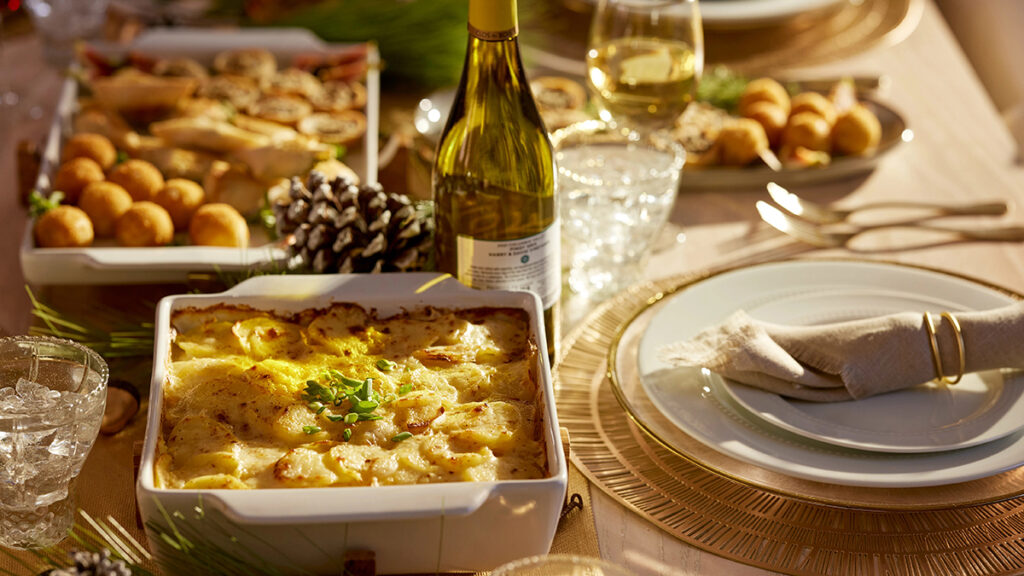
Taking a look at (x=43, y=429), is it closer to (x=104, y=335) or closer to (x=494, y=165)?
(x=104, y=335)

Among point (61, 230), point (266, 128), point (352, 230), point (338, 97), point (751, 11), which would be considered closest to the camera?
point (352, 230)

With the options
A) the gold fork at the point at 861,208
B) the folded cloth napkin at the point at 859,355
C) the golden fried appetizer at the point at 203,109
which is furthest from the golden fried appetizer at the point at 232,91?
the folded cloth napkin at the point at 859,355

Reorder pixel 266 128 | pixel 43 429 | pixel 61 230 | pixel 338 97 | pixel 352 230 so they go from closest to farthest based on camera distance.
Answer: pixel 43 429, pixel 352 230, pixel 61 230, pixel 266 128, pixel 338 97

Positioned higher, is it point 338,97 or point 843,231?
point 338,97

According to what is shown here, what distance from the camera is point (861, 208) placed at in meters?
1.57

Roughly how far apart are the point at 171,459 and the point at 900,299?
883 mm

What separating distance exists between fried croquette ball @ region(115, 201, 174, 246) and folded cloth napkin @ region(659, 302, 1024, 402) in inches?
29.5

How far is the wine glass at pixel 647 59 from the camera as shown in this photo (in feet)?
4.75

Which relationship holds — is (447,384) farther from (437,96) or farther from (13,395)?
(437,96)

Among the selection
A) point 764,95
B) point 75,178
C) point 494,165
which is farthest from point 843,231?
point 75,178

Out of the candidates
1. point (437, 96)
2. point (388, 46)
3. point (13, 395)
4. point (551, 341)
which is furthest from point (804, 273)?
point (388, 46)

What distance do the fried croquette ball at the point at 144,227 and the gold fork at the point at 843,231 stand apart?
91cm

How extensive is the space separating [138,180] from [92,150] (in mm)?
129

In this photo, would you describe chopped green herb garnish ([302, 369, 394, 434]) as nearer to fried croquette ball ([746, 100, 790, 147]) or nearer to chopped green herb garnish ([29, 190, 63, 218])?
chopped green herb garnish ([29, 190, 63, 218])
